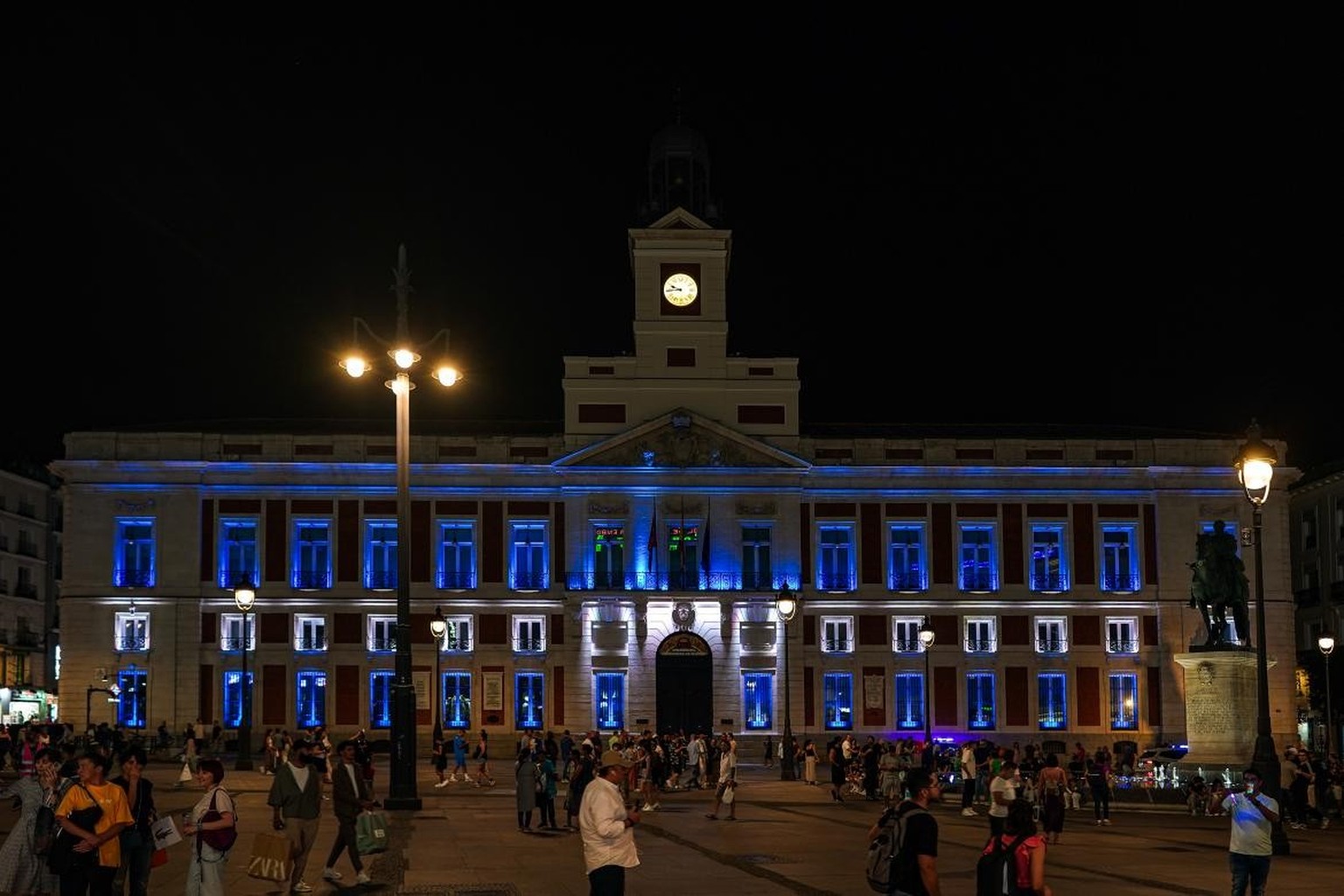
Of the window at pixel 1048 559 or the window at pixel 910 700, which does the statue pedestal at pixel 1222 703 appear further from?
the window at pixel 1048 559

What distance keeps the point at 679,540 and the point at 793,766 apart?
1664 centimetres

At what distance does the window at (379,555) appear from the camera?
67125mm

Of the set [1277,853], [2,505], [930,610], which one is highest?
[2,505]

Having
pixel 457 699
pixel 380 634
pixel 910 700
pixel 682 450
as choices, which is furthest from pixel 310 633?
pixel 910 700

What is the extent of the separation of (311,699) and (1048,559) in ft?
95.5

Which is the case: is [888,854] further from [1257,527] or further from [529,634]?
[529,634]

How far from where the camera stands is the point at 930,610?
67.9 metres

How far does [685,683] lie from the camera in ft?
217

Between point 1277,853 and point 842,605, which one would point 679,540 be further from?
point 1277,853

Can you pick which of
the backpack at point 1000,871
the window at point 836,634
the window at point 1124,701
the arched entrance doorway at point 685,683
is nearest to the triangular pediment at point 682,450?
the window at point 836,634

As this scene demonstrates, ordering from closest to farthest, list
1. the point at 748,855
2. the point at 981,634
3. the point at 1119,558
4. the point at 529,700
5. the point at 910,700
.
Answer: the point at 748,855 → the point at 529,700 → the point at 910,700 → the point at 981,634 → the point at 1119,558

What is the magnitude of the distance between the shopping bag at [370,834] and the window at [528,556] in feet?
157

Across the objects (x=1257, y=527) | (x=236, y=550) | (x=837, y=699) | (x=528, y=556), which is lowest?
(x=837, y=699)

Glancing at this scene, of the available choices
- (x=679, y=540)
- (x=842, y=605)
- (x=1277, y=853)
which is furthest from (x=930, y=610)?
(x=1277, y=853)
